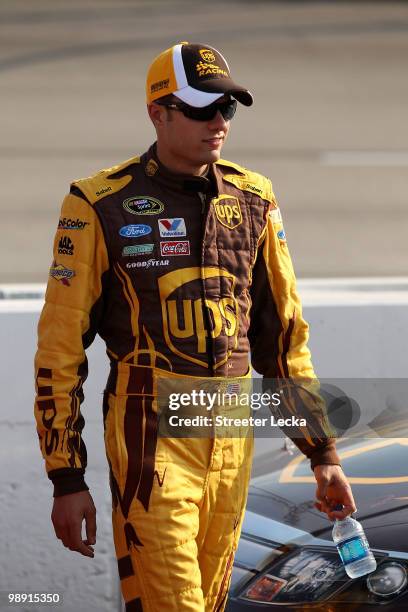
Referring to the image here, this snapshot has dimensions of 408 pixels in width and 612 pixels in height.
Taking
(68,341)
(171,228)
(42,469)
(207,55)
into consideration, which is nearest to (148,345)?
(68,341)

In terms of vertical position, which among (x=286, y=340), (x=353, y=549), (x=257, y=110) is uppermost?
(x=257, y=110)

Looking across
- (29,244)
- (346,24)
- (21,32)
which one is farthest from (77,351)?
(346,24)

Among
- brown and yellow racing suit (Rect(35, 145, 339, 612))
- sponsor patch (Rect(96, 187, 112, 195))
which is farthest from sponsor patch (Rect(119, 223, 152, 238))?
sponsor patch (Rect(96, 187, 112, 195))

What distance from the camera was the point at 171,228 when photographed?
9.15 ft

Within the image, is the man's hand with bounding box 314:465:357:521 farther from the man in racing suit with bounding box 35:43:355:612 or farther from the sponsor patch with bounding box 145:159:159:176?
the sponsor patch with bounding box 145:159:159:176

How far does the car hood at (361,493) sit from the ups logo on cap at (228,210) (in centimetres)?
96

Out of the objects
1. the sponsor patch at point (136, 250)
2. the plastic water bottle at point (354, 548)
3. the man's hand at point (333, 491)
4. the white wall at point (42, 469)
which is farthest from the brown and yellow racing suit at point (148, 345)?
the white wall at point (42, 469)

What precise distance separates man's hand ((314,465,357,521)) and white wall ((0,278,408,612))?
1055mm

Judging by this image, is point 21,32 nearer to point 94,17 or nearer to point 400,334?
point 94,17

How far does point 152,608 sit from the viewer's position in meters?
2.64

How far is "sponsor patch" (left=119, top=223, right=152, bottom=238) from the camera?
9.04 ft

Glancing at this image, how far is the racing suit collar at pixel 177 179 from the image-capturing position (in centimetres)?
282

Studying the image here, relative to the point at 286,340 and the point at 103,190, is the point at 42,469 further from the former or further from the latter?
the point at 103,190

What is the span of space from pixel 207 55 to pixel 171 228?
0.46 metres
